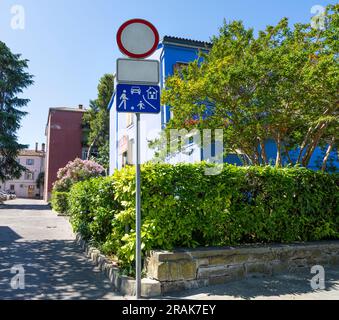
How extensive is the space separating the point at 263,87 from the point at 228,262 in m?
3.91

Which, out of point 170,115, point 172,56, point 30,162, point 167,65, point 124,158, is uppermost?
point 30,162

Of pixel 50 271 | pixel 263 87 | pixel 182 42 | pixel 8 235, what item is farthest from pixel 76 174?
pixel 263 87

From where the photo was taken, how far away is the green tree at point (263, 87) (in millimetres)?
7074

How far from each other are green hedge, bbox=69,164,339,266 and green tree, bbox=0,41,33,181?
26.8 metres

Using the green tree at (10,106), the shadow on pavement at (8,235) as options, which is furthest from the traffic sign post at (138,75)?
the green tree at (10,106)

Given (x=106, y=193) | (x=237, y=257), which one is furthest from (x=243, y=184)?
(x=106, y=193)

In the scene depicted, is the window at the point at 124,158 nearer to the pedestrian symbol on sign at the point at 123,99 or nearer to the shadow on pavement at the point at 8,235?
the shadow on pavement at the point at 8,235

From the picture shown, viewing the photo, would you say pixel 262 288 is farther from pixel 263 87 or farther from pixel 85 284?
pixel 263 87

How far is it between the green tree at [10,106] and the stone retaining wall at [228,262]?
93.7ft

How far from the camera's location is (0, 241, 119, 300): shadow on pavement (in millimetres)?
4832

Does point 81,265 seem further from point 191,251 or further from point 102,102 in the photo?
point 102,102

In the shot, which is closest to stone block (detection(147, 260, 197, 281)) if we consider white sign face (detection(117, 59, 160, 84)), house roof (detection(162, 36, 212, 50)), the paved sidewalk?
the paved sidewalk

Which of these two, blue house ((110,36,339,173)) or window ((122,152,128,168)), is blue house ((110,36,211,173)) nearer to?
blue house ((110,36,339,173))

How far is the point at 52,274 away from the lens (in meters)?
5.97
